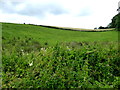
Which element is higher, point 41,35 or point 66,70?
point 41,35

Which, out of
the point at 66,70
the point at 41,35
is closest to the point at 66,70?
the point at 66,70

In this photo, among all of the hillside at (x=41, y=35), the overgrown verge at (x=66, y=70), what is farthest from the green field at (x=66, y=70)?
the hillside at (x=41, y=35)

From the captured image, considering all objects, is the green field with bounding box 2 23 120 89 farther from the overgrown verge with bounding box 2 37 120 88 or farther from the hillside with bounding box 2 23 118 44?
the hillside with bounding box 2 23 118 44

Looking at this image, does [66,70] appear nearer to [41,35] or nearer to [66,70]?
[66,70]

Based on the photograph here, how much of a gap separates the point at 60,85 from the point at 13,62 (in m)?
3.16

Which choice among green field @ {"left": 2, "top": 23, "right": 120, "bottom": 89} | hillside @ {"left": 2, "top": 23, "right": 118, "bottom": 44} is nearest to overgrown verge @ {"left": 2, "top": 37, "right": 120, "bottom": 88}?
green field @ {"left": 2, "top": 23, "right": 120, "bottom": 89}

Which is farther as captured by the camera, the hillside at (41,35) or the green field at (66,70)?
the hillside at (41,35)

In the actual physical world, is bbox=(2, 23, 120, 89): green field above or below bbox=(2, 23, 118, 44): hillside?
below

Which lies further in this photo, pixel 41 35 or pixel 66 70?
pixel 41 35

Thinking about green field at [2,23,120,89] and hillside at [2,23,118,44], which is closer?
green field at [2,23,120,89]

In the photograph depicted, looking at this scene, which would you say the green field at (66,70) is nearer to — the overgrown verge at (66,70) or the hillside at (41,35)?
the overgrown verge at (66,70)

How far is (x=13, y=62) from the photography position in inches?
291

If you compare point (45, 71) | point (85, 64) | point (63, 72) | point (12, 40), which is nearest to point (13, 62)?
point (45, 71)

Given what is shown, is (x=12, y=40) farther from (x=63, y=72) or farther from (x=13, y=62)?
(x=63, y=72)
